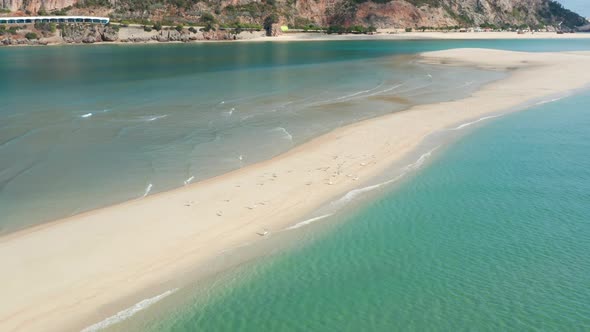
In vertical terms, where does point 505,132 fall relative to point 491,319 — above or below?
above

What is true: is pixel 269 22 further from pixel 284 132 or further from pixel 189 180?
pixel 189 180

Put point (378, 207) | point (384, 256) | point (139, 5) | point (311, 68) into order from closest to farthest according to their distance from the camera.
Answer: point (384, 256)
point (378, 207)
point (311, 68)
point (139, 5)

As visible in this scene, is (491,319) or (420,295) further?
(420,295)

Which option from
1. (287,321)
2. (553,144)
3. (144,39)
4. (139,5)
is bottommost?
(287,321)

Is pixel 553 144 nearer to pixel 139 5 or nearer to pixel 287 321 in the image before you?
pixel 287 321

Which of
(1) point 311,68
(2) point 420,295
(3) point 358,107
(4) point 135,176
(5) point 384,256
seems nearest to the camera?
(2) point 420,295

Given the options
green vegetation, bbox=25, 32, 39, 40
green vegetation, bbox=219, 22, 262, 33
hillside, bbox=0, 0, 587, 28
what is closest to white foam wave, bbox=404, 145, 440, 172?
green vegetation, bbox=25, 32, 39, 40

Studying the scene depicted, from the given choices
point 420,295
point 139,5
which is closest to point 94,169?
point 420,295

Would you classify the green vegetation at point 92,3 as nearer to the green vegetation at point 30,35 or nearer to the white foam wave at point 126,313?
the green vegetation at point 30,35
